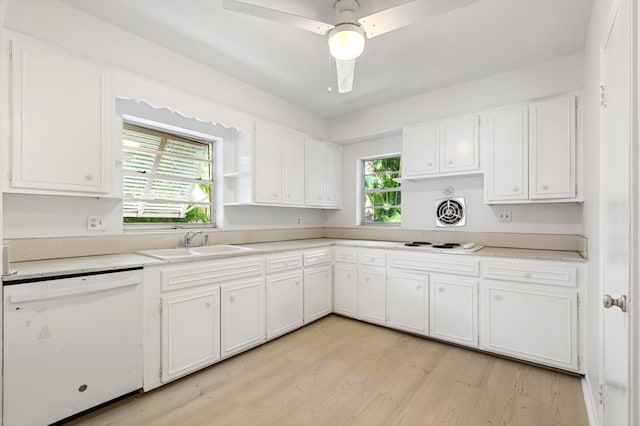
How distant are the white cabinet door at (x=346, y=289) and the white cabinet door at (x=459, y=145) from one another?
60.7 inches

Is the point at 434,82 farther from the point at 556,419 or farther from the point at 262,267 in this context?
the point at 556,419

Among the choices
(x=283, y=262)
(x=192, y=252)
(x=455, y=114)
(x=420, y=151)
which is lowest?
(x=283, y=262)

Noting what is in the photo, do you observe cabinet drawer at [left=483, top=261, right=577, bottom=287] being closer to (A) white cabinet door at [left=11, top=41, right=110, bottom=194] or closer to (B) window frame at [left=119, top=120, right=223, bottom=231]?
(B) window frame at [left=119, top=120, right=223, bottom=231]

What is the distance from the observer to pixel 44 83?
1.91 metres

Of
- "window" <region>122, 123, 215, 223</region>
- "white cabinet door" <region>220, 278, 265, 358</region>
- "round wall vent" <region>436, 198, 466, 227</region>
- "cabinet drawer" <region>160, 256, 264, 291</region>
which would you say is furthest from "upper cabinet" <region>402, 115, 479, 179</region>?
"window" <region>122, 123, 215, 223</region>

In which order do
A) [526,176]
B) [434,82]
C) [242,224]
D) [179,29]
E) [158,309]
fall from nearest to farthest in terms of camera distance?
[158,309]
[179,29]
[526,176]
[434,82]
[242,224]

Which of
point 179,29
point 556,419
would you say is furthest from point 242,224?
point 556,419

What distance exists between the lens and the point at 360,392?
210cm

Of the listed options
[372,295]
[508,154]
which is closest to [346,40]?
[508,154]

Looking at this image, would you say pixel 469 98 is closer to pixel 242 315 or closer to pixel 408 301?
pixel 408 301

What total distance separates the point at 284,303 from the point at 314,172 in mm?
1764

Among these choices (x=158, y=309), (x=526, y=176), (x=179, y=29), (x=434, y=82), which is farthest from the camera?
(x=434, y=82)

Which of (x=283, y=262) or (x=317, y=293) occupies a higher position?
(x=283, y=262)

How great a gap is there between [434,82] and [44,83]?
10.8 feet
